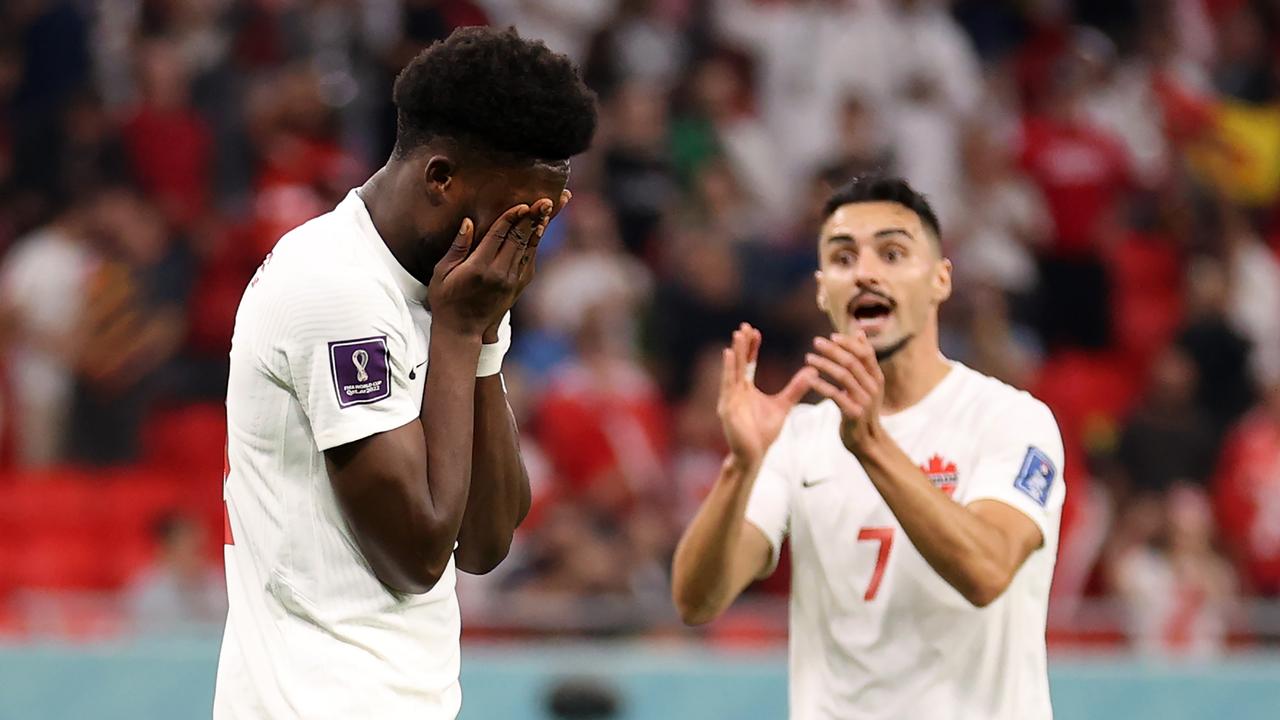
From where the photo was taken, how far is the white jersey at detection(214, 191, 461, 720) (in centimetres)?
301

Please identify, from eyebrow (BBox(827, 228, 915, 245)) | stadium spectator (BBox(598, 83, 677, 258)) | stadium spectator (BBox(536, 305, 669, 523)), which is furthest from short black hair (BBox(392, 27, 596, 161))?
stadium spectator (BBox(598, 83, 677, 258))

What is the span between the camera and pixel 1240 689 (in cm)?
689

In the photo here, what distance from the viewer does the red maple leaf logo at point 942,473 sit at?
4496 mm

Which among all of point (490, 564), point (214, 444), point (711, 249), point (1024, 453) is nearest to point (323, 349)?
point (490, 564)

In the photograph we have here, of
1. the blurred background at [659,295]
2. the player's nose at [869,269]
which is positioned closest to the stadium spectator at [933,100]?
the blurred background at [659,295]

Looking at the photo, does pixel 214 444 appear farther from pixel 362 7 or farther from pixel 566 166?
pixel 566 166

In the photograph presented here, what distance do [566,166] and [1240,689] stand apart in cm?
464

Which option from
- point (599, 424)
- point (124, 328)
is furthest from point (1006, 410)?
point (124, 328)

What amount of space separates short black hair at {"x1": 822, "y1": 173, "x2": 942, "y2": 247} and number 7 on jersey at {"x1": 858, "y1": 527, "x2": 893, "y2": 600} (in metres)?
0.73

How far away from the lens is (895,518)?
434cm

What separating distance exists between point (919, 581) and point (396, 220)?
1.81m

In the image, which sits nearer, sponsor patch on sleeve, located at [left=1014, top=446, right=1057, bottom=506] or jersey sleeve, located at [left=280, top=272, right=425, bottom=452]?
jersey sleeve, located at [left=280, top=272, right=425, bottom=452]

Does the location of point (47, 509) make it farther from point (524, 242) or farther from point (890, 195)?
point (524, 242)

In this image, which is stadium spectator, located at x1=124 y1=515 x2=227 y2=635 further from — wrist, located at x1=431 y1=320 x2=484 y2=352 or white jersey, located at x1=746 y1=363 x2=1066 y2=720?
wrist, located at x1=431 y1=320 x2=484 y2=352
